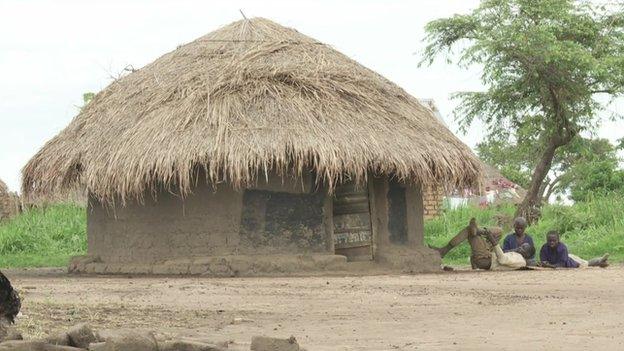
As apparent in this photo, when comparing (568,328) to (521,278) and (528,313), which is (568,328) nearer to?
(528,313)

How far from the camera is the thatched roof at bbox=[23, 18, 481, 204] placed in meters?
14.3

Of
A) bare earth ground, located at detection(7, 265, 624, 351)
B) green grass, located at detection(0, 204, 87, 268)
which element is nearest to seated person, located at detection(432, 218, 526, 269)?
bare earth ground, located at detection(7, 265, 624, 351)

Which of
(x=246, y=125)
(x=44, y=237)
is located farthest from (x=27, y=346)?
(x=44, y=237)

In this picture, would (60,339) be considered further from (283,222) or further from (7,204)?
(7,204)

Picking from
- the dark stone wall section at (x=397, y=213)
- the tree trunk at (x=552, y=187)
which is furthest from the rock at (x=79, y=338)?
the tree trunk at (x=552, y=187)

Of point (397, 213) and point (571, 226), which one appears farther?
point (571, 226)

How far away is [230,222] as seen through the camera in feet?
47.9

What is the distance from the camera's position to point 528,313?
9570mm

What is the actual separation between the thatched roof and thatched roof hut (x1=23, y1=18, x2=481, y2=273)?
2 centimetres

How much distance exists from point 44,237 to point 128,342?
54.1 feet

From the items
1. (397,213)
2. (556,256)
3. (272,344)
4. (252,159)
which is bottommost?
(272,344)

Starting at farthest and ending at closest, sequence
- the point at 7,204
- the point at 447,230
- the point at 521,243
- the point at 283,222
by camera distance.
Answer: the point at 7,204 < the point at 447,230 < the point at 521,243 < the point at 283,222

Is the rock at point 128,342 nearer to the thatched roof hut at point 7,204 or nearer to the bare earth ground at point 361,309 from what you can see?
the bare earth ground at point 361,309

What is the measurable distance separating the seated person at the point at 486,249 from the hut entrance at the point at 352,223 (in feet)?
3.60
